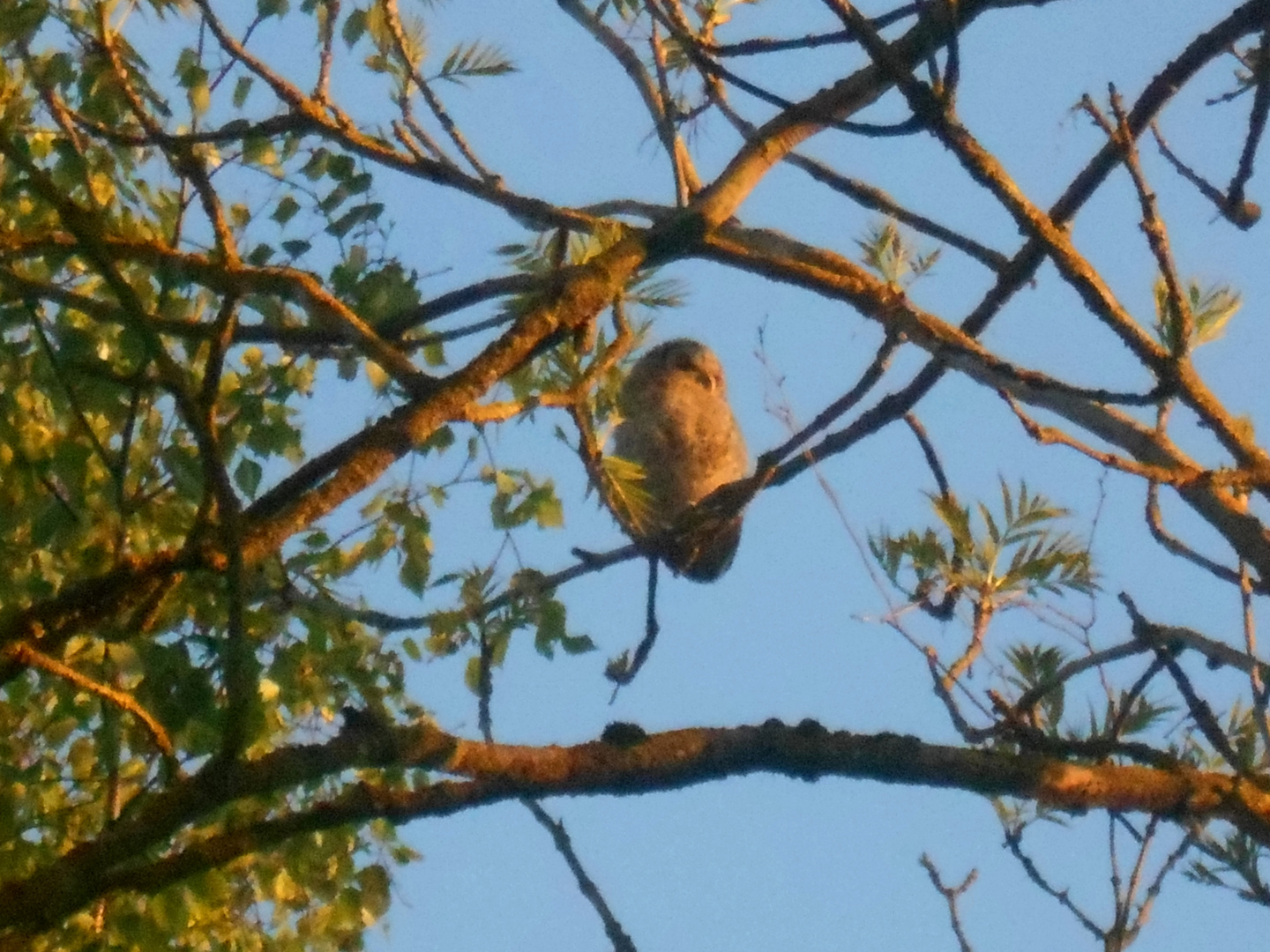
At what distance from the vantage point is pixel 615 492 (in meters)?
2.00

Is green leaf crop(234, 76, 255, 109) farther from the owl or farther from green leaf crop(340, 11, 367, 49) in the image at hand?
the owl

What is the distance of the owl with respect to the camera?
395cm

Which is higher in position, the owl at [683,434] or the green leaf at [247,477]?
the owl at [683,434]

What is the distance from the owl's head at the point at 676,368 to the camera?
4195 millimetres

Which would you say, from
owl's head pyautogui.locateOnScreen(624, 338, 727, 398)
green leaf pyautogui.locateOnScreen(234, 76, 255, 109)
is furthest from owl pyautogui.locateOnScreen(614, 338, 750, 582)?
green leaf pyautogui.locateOnScreen(234, 76, 255, 109)

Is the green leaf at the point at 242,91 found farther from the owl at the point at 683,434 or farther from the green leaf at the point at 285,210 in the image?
the owl at the point at 683,434

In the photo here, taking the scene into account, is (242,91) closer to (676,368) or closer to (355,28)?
(355,28)

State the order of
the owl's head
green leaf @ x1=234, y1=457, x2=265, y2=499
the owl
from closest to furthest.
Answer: green leaf @ x1=234, y1=457, x2=265, y2=499 < the owl < the owl's head

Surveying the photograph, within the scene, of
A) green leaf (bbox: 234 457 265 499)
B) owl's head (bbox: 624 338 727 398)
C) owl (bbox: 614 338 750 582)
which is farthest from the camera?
owl's head (bbox: 624 338 727 398)

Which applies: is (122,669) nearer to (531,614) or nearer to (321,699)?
(531,614)

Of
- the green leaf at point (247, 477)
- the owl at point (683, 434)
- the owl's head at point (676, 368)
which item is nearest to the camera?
the green leaf at point (247, 477)

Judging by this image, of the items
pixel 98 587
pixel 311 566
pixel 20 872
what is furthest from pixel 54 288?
pixel 20 872

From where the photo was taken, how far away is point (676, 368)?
423cm

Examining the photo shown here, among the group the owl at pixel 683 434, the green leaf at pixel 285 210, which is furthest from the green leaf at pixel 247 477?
the owl at pixel 683 434
